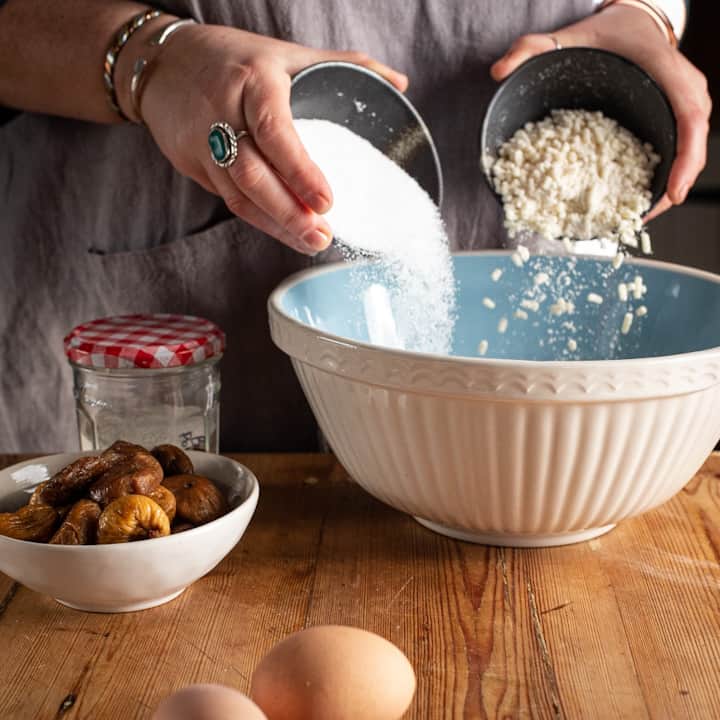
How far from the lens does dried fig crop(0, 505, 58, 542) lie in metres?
0.84

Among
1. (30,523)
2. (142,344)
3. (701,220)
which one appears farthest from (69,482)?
(701,220)

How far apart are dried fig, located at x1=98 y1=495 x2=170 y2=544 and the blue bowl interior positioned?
0.32m

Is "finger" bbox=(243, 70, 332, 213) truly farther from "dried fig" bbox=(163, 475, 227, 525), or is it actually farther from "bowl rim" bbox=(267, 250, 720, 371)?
"dried fig" bbox=(163, 475, 227, 525)

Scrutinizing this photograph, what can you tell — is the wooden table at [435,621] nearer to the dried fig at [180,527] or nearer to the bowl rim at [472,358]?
the dried fig at [180,527]

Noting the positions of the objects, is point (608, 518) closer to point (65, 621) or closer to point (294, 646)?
point (294, 646)

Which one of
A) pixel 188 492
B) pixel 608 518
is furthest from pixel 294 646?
pixel 608 518

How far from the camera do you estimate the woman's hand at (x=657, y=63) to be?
3.73 feet

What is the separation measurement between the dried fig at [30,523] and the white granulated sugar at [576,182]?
58 cm

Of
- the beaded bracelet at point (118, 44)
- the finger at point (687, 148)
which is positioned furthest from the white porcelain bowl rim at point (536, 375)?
the beaded bracelet at point (118, 44)

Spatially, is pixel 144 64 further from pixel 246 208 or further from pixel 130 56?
pixel 246 208

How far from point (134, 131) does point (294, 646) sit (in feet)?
2.57

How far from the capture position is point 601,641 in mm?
826

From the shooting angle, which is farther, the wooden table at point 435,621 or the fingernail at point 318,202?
the fingernail at point 318,202

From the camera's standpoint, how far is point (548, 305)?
3.94ft
